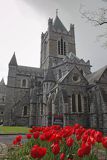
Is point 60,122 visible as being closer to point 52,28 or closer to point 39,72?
point 39,72

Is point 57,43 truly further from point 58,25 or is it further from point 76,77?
point 76,77

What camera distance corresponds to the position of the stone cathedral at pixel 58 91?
2364 centimetres

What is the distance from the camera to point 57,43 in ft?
171

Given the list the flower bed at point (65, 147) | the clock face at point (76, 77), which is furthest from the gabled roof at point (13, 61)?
the flower bed at point (65, 147)

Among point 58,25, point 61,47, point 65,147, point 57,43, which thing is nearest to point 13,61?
point 57,43

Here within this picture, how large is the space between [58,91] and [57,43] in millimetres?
30730

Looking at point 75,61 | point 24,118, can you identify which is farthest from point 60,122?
point 75,61

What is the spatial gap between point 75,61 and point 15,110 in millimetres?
19185

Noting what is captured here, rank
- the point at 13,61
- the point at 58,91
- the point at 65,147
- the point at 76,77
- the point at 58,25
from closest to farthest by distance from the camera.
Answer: the point at 65,147 < the point at 58,91 < the point at 76,77 < the point at 13,61 < the point at 58,25

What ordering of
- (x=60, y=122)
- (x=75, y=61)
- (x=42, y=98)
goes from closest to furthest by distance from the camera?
(x=60, y=122) < (x=42, y=98) < (x=75, y=61)

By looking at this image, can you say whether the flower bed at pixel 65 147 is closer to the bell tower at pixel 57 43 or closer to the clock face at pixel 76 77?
the clock face at pixel 76 77

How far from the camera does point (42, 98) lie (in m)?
34.7

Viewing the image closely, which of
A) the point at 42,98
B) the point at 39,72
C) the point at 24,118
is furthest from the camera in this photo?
the point at 39,72

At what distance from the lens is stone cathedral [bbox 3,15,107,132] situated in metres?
23.6
